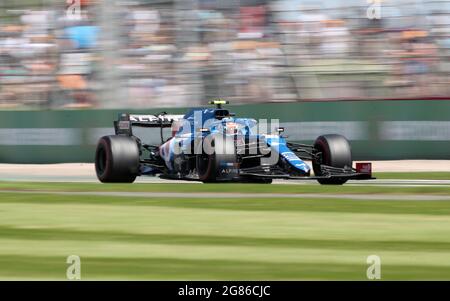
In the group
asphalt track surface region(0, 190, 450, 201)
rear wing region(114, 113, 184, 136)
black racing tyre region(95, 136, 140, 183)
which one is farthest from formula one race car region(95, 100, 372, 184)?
asphalt track surface region(0, 190, 450, 201)

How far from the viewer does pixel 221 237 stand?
35.3 feet

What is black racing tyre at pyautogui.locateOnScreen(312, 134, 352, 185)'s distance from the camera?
17.3 m

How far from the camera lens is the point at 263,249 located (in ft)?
32.4

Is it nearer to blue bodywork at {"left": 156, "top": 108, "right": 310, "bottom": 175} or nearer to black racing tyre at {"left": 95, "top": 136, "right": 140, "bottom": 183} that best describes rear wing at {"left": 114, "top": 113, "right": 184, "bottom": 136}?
blue bodywork at {"left": 156, "top": 108, "right": 310, "bottom": 175}

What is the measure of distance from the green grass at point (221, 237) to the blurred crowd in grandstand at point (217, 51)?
27.6ft

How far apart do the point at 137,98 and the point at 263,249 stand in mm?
14843

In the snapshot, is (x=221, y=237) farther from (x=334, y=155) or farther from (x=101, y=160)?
(x=101, y=160)

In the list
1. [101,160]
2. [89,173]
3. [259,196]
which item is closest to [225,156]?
[259,196]

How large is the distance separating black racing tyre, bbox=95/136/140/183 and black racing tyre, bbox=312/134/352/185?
3.15 metres

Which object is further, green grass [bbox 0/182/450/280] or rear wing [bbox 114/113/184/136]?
rear wing [bbox 114/113/184/136]

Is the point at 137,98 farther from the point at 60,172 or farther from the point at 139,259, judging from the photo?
the point at 139,259

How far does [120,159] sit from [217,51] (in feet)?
20.7

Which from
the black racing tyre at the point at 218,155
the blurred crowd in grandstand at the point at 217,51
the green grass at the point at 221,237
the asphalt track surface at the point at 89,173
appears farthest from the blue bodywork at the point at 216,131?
the blurred crowd in grandstand at the point at 217,51

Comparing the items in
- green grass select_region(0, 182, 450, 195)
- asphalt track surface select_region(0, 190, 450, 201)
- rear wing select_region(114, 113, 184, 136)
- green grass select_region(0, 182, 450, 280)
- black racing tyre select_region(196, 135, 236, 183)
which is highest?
rear wing select_region(114, 113, 184, 136)
